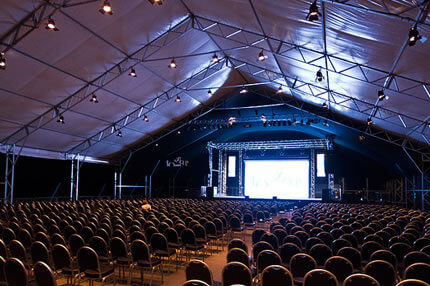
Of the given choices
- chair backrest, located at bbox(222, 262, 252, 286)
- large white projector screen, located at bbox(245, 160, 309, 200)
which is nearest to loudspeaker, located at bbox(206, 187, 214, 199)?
large white projector screen, located at bbox(245, 160, 309, 200)

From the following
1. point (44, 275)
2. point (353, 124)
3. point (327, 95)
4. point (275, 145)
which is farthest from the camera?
point (275, 145)

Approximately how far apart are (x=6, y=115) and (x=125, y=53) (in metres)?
6.48

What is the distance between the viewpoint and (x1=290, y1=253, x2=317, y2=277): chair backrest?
5.14m

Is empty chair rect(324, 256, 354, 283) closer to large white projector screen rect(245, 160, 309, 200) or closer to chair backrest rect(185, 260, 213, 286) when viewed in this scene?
chair backrest rect(185, 260, 213, 286)

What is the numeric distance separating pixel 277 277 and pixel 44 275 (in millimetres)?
2924

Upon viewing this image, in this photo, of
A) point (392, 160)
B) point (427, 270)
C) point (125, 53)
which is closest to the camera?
point (427, 270)

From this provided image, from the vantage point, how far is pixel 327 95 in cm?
1728

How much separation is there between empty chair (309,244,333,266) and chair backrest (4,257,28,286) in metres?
4.56

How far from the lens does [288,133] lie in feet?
90.6

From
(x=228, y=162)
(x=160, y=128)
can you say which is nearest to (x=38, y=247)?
(x=160, y=128)

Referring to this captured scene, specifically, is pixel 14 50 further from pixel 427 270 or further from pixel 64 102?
pixel 427 270

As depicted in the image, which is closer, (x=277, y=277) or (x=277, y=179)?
(x=277, y=277)

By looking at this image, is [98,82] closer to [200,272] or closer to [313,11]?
[313,11]

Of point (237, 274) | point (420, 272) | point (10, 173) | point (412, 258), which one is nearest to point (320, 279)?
point (237, 274)
